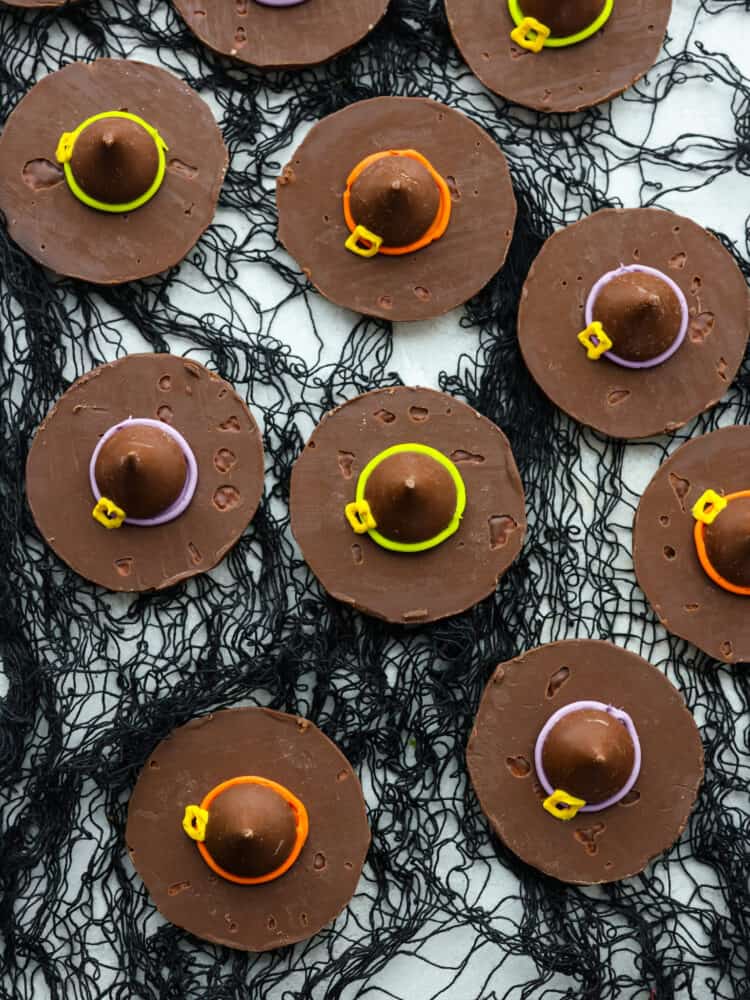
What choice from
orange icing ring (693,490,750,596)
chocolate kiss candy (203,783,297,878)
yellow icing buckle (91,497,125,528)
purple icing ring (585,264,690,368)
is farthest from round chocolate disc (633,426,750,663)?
yellow icing buckle (91,497,125,528)

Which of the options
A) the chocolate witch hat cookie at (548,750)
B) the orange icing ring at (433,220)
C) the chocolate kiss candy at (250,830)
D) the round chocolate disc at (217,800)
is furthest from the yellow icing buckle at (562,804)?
the orange icing ring at (433,220)

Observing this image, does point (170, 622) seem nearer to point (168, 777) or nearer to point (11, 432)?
point (168, 777)

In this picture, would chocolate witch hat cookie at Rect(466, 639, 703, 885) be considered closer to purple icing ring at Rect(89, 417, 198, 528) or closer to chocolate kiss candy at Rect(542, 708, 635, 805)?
chocolate kiss candy at Rect(542, 708, 635, 805)

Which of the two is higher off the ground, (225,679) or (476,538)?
(476,538)

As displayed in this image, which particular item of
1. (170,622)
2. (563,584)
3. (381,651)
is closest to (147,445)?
(170,622)

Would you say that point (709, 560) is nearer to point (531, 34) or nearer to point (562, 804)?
point (562, 804)

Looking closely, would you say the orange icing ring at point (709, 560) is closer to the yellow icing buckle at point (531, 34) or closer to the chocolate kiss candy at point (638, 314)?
the chocolate kiss candy at point (638, 314)
